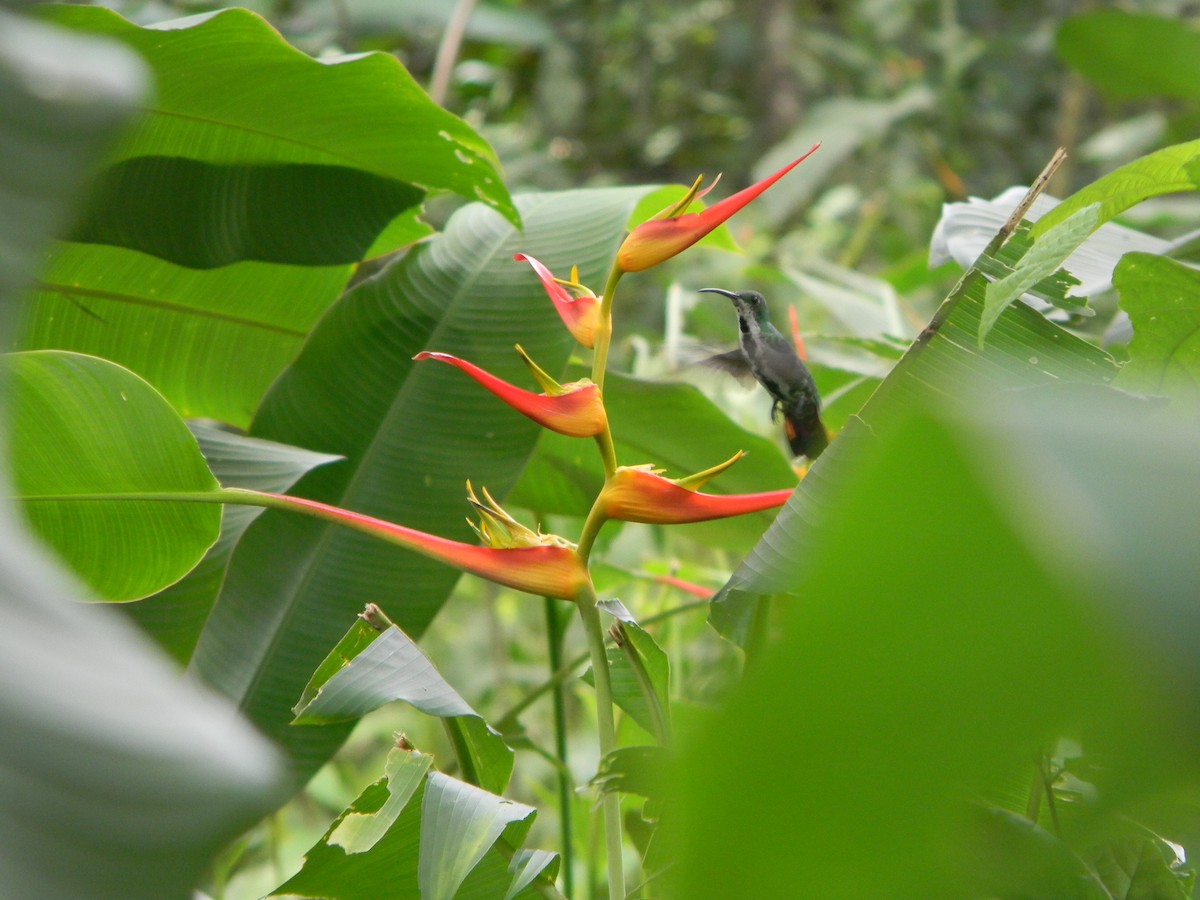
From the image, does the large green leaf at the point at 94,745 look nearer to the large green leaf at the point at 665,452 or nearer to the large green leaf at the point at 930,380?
the large green leaf at the point at 930,380

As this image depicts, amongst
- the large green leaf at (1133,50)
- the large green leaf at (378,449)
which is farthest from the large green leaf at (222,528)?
the large green leaf at (1133,50)

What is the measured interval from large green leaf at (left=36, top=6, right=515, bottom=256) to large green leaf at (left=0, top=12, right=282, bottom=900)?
21.4 inches

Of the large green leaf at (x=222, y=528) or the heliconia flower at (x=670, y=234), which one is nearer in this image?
the heliconia flower at (x=670, y=234)

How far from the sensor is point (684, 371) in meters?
1.01

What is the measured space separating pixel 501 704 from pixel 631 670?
1213mm

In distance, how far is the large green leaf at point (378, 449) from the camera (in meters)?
0.76

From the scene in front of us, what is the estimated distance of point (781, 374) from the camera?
0.82m

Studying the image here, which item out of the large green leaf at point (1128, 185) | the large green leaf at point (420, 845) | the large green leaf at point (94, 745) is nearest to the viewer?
the large green leaf at point (94, 745)

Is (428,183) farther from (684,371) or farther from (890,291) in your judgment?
(890,291)

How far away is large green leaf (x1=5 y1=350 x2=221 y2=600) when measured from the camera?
1.88 ft

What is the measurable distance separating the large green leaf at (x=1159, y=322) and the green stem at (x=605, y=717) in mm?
281

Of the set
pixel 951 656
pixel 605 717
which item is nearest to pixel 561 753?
pixel 605 717

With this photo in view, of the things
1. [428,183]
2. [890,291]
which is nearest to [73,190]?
[428,183]

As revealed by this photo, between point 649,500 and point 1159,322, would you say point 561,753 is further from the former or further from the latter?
point 1159,322
